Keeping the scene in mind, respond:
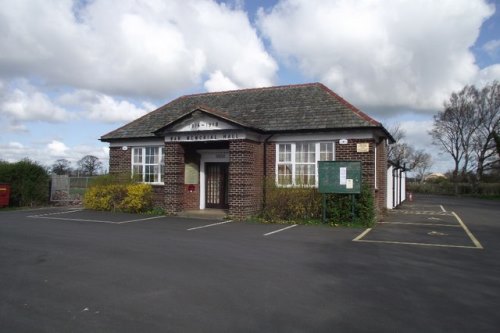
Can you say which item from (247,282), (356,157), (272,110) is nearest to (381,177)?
(356,157)

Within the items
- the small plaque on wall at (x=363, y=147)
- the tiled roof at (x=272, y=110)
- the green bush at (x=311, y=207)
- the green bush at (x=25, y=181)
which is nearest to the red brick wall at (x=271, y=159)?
the tiled roof at (x=272, y=110)

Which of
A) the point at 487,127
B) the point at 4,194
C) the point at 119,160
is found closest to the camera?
the point at 119,160

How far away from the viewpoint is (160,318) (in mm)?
5035

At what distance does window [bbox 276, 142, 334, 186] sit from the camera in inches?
645

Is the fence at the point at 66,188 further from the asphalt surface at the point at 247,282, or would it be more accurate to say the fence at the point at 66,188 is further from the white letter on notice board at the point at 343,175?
the white letter on notice board at the point at 343,175

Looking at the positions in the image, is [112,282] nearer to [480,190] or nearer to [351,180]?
[351,180]

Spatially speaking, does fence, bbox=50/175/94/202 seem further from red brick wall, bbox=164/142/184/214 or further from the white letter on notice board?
the white letter on notice board

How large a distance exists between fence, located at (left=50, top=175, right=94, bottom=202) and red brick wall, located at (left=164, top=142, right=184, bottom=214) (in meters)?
8.39

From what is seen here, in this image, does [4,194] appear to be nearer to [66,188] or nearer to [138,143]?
[66,188]

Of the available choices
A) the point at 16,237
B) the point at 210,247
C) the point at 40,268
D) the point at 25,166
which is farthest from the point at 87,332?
the point at 25,166

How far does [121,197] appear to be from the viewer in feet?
61.5

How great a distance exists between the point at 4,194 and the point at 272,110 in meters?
14.1

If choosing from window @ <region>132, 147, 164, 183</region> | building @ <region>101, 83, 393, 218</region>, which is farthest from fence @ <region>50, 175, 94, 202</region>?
building @ <region>101, 83, 393, 218</region>

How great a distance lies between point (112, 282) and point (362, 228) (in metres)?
9.05
